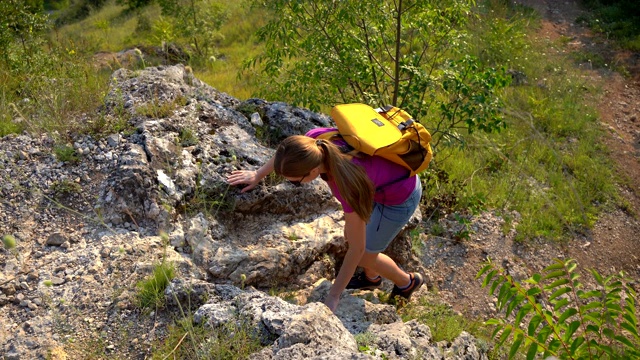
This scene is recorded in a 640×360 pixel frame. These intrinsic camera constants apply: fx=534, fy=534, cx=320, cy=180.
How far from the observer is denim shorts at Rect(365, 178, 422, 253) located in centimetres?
338

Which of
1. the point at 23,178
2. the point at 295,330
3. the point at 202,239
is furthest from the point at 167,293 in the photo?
the point at 23,178

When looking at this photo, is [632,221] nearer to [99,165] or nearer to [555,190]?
[555,190]

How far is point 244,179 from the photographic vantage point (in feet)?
12.5

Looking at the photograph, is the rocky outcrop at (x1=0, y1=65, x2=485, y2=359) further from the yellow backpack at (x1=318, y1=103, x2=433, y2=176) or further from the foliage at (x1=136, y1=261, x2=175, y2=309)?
the yellow backpack at (x1=318, y1=103, x2=433, y2=176)

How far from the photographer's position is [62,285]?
312 centimetres

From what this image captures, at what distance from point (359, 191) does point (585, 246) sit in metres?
4.22

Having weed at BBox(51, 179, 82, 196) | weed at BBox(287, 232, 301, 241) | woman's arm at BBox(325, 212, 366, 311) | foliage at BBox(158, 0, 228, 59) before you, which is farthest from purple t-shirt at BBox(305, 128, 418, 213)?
foliage at BBox(158, 0, 228, 59)

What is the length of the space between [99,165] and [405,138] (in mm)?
2129

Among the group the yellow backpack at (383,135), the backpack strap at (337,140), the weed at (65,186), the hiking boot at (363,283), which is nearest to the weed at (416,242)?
the hiking boot at (363,283)

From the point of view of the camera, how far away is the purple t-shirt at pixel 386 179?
3135 mm

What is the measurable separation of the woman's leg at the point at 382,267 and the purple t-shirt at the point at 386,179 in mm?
503

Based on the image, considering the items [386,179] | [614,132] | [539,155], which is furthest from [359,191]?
[614,132]

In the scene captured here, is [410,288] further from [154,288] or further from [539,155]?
[539,155]

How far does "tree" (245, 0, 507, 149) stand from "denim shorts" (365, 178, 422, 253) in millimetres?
1794
